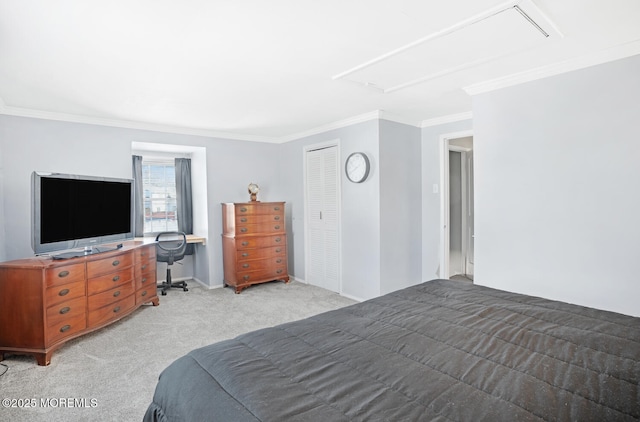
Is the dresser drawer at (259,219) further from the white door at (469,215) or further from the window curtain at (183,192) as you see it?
the white door at (469,215)

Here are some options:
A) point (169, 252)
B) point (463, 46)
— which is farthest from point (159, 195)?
point (463, 46)

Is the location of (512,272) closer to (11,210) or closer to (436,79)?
(436,79)

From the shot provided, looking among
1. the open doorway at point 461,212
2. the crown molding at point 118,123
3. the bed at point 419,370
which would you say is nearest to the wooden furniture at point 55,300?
the crown molding at point 118,123

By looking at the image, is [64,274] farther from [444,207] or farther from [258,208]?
[444,207]

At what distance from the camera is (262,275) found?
16.6 ft

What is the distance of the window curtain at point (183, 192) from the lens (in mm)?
5504

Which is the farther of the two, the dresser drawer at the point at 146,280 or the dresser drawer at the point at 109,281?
the dresser drawer at the point at 146,280

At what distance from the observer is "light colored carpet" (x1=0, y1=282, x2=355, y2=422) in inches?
87.2

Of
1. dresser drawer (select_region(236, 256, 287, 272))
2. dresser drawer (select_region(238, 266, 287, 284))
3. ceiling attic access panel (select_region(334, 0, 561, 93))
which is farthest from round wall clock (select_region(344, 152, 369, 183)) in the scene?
dresser drawer (select_region(238, 266, 287, 284))

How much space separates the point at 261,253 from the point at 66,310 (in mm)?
2476

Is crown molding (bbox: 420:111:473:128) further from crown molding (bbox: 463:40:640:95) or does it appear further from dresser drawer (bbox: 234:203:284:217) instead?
dresser drawer (bbox: 234:203:284:217)

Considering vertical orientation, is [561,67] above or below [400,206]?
above

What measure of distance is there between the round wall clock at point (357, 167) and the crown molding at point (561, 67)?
1.40 meters

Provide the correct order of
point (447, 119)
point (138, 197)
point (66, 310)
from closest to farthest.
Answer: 1. point (66, 310)
2. point (447, 119)
3. point (138, 197)
